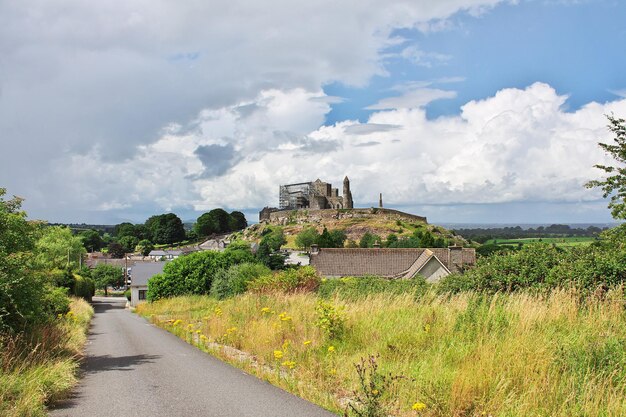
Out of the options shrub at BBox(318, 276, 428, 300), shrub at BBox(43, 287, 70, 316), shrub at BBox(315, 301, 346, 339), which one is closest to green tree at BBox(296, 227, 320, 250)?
shrub at BBox(318, 276, 428, 300)

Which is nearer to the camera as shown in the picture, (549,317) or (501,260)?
(549,317)

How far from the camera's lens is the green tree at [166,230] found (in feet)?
526

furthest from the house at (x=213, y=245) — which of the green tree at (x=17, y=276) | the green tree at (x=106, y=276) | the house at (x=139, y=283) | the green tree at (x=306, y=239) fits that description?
the green tree at (x=17, y=276)

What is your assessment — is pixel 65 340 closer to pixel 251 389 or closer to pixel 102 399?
pixel 102 399

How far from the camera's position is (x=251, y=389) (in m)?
8.53

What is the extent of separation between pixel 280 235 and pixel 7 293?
417 ft

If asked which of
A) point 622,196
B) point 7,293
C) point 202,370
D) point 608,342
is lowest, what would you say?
point 202,370

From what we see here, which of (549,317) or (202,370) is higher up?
(549,317)

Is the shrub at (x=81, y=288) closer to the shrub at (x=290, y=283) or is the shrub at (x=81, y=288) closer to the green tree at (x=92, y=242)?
the shrub at (x=290, y=283)

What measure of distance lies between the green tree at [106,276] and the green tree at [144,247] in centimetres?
3558

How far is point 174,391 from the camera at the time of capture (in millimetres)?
8562

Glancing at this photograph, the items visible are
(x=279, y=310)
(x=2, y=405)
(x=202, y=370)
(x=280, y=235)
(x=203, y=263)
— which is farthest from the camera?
(x=280, y=235)

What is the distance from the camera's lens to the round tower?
553 ft

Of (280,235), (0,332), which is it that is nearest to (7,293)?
(0,332)
